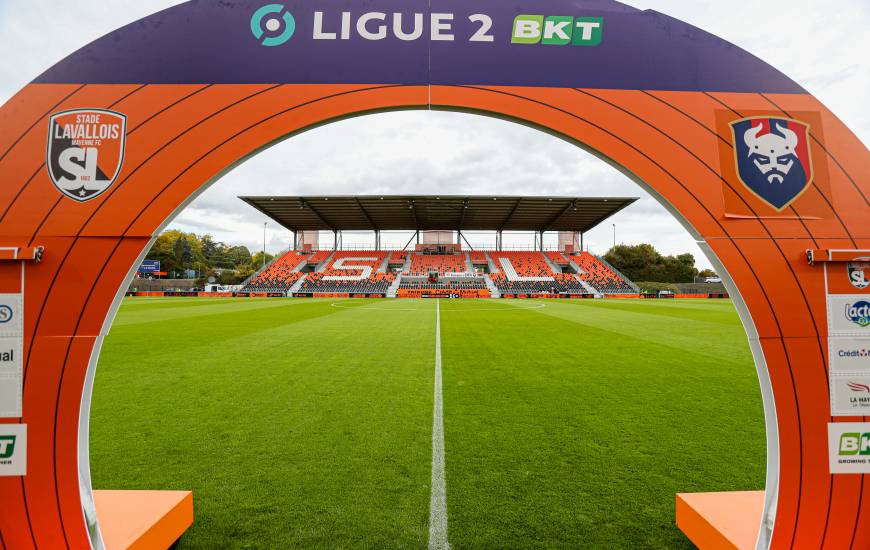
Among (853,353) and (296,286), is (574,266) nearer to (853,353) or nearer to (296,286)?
(296,286)

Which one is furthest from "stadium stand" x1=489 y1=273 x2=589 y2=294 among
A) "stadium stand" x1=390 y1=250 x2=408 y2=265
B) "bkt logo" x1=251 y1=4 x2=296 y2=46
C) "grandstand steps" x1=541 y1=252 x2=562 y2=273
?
"bkt logo" x1=251 y1=4 x2=296 y2=46

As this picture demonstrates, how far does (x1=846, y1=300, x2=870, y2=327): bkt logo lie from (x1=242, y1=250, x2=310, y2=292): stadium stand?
138 ft

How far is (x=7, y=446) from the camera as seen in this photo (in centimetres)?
196

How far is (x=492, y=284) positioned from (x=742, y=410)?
36.5m

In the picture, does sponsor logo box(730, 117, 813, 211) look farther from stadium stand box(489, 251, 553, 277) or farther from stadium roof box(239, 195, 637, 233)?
stadium stand box(489, 251, 553, 277)

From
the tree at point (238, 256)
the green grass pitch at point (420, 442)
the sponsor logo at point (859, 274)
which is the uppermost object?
the tree at point (238, 256)

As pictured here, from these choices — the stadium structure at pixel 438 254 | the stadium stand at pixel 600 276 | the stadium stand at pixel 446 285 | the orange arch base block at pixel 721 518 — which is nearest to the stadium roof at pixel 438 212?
the stadium structure at pixel 438 254

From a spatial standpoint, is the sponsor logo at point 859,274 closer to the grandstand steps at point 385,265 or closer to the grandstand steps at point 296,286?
the grandstand steps at point 296,286

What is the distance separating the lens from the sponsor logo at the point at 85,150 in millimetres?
2072

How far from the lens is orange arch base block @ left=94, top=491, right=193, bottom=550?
2094 millimetres

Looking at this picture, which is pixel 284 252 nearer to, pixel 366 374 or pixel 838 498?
pixel 366 374

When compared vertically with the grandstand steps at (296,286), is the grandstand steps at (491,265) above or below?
above

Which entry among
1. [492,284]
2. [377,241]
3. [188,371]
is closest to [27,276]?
[188,371]

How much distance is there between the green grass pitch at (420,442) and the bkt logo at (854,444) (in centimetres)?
A: 101
